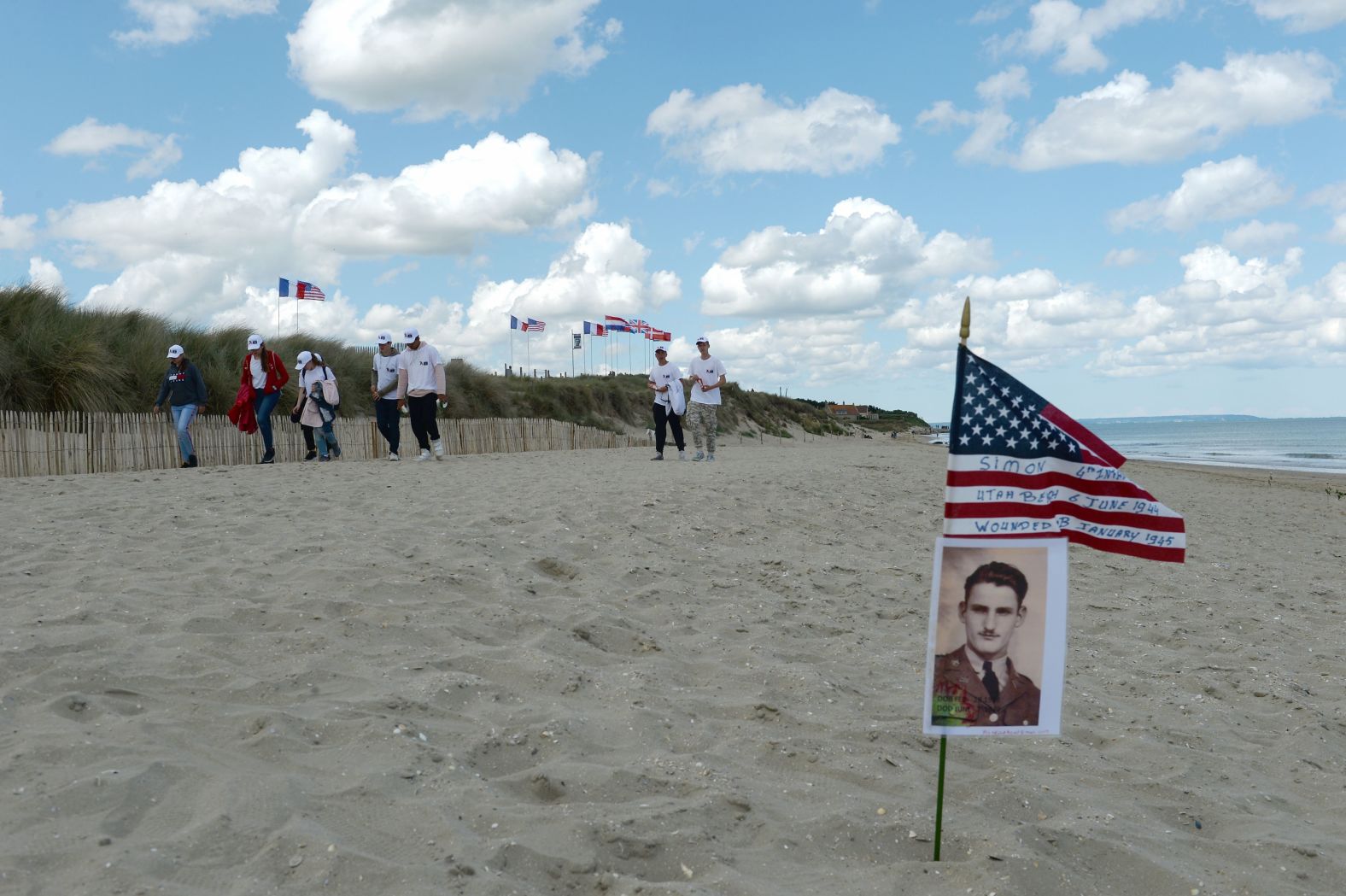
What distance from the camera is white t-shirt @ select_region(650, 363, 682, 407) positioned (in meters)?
14.5

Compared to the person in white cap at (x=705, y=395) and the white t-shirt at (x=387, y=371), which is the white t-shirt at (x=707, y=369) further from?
the white t-shirt at (x=387, y=371)

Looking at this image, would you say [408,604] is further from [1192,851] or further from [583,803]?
[1192,851]

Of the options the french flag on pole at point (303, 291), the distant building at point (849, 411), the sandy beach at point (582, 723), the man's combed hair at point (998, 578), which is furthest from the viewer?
the distant building at point (849, 411)

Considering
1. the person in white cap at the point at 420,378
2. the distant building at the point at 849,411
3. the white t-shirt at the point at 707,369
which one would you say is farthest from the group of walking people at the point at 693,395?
the distant building at the point at 849,411

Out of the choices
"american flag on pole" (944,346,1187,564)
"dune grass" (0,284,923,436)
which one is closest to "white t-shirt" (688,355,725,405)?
"dune grass" (0,284,923,436)

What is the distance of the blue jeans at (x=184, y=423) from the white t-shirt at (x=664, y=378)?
590cm

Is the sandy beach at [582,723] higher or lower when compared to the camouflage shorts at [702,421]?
lower

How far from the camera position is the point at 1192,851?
3.28 m

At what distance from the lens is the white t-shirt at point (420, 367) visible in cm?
1302

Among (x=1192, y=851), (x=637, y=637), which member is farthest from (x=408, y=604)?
(x=1192, y=851)

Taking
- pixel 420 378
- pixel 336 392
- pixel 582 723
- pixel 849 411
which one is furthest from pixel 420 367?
pixel 849 411

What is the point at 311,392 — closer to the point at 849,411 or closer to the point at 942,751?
the point at 942,751

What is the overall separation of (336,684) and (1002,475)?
248cm

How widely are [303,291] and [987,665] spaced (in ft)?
69.6
